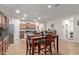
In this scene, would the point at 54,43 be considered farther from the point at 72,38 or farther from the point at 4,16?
the point at 4,16

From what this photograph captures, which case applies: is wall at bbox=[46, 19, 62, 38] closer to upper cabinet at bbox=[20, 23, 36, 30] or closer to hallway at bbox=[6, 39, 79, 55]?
hallway at bbox=[6, 39, 79, 55]

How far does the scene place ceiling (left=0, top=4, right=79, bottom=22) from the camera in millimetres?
2568

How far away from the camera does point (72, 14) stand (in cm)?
271

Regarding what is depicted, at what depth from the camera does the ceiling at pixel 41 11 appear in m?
2.57

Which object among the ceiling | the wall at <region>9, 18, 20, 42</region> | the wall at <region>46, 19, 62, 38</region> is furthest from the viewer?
the wall at <region>46, 19, 62, 38</region>

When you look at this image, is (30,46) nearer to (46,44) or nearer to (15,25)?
(46,44)

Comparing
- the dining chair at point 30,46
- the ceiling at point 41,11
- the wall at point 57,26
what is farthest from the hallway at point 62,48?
the ceiling at point 41,11

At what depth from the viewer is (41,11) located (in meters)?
2.73

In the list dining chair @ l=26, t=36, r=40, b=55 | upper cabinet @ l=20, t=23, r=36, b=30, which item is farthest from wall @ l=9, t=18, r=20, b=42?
dining chair @ l=26, t=36, r=40, b=55

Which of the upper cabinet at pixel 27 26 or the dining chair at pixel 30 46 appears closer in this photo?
the dining chair at pixel 30 46

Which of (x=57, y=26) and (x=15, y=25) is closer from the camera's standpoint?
(x=15, y=25)

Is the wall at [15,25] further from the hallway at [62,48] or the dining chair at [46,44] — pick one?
the dining chair at [46,44]

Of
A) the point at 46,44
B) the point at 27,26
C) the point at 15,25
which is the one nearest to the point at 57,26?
the point at 46,44

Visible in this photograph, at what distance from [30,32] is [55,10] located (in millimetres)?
744
